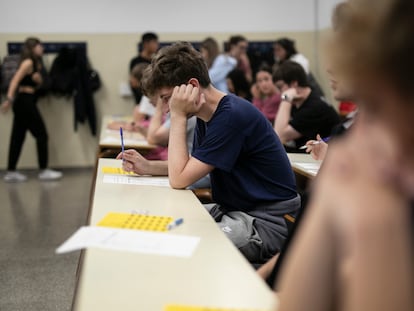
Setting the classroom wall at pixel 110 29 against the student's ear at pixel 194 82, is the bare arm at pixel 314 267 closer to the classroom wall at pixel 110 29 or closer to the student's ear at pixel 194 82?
the student's ear at pixel 194 82

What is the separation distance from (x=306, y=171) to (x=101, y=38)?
4452mm

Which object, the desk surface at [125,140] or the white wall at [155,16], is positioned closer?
the desk surface at [125,140]

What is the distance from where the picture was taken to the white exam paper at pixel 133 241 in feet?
4.17

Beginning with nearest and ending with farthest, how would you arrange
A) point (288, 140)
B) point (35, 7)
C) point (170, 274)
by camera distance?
point (170, 274) < point (288, 140) < point (35, 7)

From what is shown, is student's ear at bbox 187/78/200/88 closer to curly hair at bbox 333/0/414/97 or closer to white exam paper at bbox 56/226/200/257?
white exam paper at bbox 56/226/200/257

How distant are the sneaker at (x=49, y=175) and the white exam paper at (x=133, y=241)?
451 centimetres

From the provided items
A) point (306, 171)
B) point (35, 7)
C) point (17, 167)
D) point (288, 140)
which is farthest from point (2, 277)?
point (35, 7)

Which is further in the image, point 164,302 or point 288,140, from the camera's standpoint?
point 288,140

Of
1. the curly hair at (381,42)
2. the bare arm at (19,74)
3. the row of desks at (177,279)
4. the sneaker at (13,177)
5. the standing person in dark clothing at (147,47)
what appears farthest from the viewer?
the standing person in dark clothing at (147,47)

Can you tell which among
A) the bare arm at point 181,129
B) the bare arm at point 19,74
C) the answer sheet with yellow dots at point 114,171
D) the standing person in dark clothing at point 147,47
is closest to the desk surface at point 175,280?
the bare arm at point 181,129

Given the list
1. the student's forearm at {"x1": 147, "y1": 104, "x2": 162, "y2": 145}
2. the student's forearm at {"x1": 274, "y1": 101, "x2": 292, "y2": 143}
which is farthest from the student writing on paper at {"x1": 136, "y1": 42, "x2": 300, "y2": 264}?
the student's forearm at {"x1": 274, "y1": 101, "x2": 292, "y2": 143}

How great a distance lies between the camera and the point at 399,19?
53 cm

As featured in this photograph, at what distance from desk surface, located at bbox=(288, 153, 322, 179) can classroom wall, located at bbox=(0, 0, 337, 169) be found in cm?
373

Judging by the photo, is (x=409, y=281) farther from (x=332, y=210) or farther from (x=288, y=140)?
(x=288, y=140)
